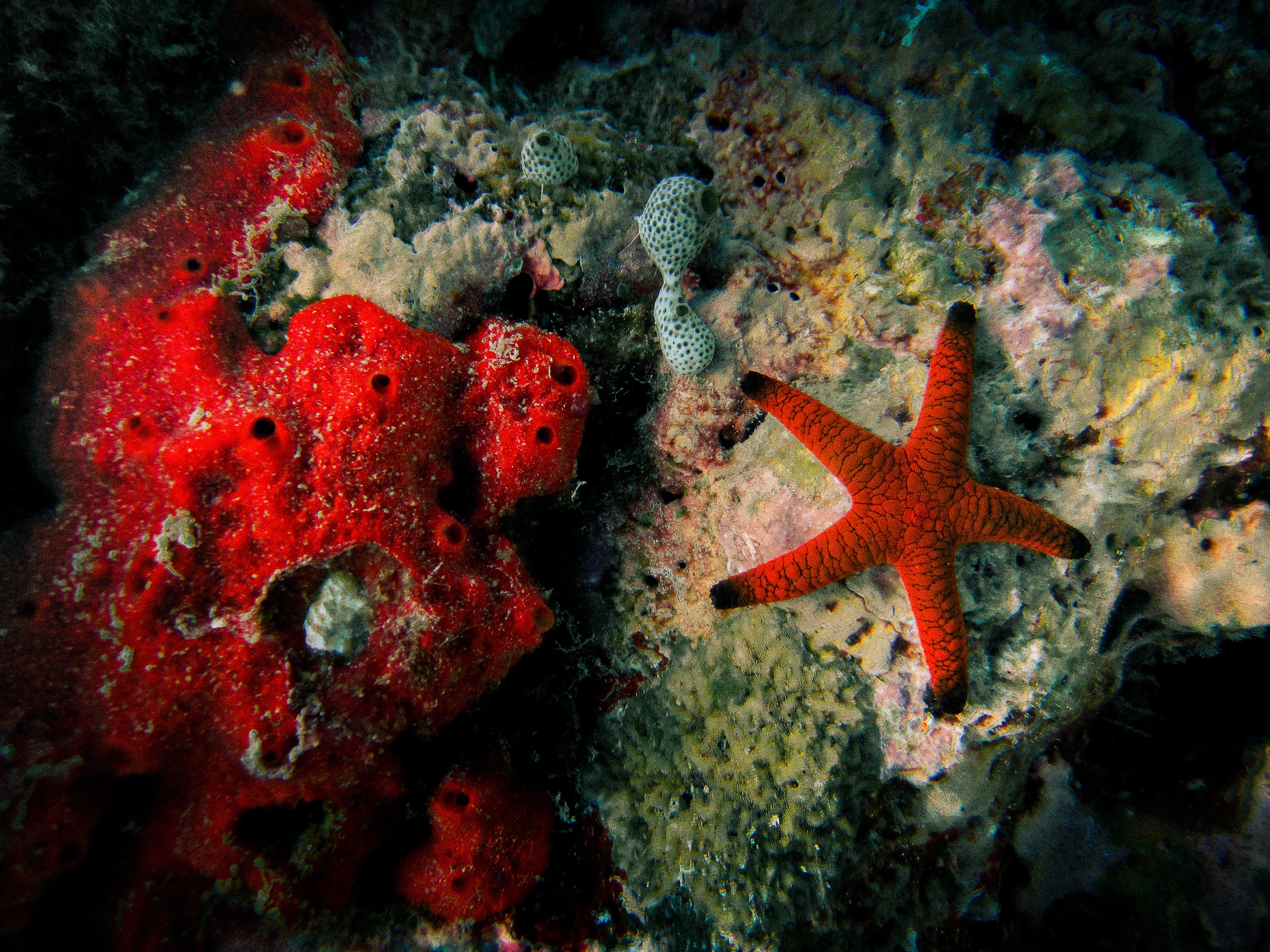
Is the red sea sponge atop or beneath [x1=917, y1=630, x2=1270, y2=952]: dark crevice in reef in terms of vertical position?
atop

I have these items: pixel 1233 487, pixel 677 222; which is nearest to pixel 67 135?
pixel 677 222

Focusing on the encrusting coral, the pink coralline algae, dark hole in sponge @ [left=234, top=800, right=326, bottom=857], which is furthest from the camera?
dark hole in sponge @ [left=234, top=800, right=326, bottom=857]

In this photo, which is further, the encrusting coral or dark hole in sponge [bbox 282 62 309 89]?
dark hole in sponge [bbox 282 62 309 89]

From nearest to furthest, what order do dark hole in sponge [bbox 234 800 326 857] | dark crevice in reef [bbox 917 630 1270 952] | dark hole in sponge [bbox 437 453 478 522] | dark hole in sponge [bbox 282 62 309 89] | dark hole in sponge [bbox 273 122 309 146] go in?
dark hole in sponge [bbox 234 800 326 857] < dark hole in sponge [bbox 437 453 478 522] < dark hole in sponge [bbox 273 122 309 146] < dark hole in sponge [bbox 282 62 309 89] < dark crevice in reef [bbox 917 630 1270 952]

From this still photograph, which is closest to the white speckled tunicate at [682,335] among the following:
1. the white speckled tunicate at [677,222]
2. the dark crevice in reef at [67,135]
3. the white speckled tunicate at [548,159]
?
the white speckled tunicate at [677,222]

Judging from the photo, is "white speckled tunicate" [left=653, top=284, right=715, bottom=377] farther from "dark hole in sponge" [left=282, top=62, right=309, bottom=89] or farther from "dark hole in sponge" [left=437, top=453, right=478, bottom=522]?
"dark hole in sponge" [left=282, top=62, right=309, bottom=89]

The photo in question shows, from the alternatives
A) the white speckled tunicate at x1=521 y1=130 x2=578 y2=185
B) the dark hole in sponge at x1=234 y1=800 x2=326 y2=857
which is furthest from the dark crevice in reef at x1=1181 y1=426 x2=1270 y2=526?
the dark hole in sponge at x1=234 y1=800 x2=326 y2=857

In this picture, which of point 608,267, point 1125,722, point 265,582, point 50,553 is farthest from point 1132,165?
point 50,553
